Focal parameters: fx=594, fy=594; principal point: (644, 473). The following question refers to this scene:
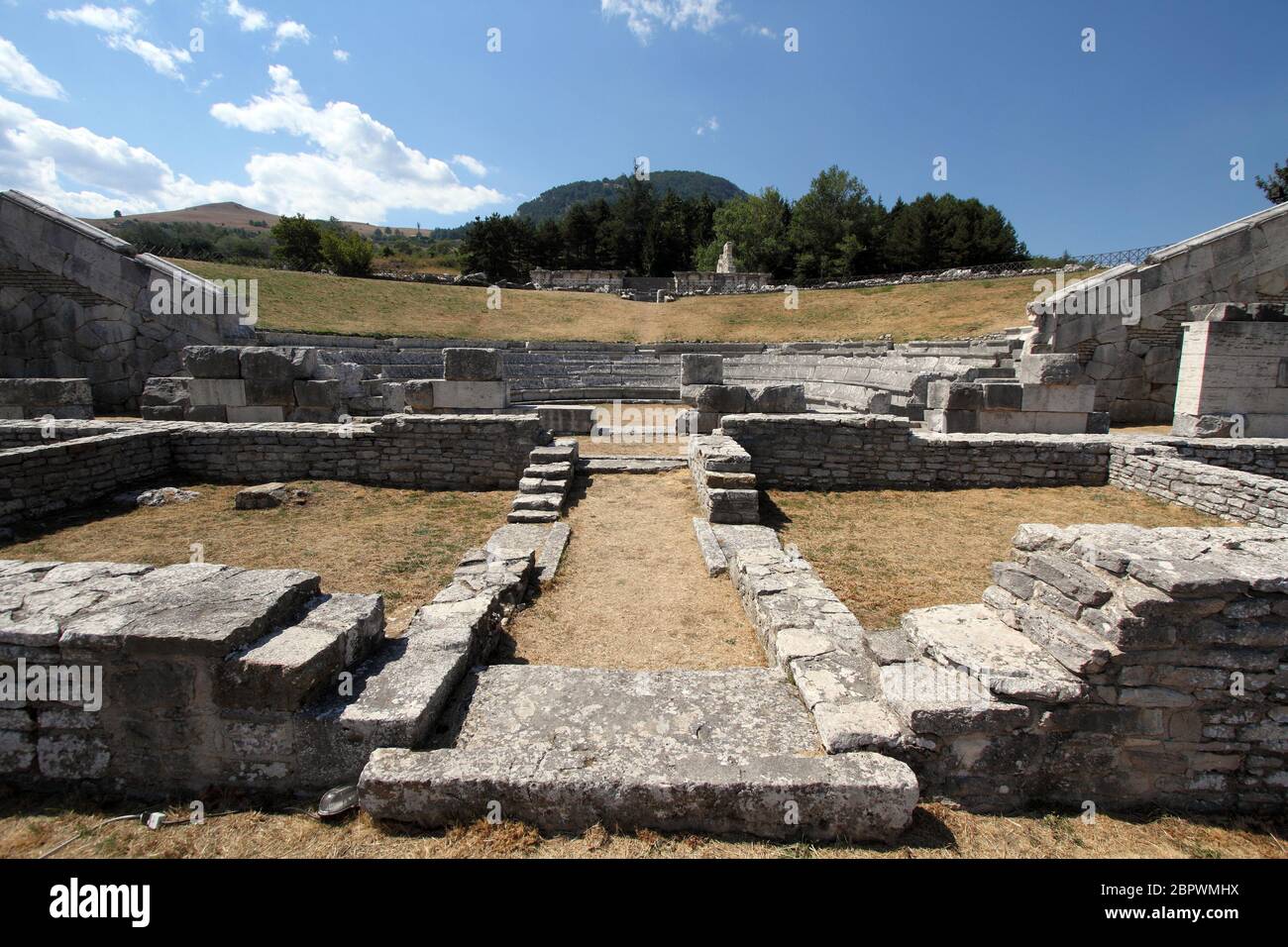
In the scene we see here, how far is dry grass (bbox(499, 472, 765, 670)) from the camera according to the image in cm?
450

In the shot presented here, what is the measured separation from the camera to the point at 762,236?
1987 inches

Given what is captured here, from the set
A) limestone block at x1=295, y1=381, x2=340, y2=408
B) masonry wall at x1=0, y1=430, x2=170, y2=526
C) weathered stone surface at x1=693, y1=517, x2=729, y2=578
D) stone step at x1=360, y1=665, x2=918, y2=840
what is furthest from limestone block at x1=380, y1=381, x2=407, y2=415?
stone step at x1=360, y1=665, x2=918, y2=840

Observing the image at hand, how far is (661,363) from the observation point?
2216 cm

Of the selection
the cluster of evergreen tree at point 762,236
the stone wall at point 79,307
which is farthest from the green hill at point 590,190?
the stone wall at point 79,307

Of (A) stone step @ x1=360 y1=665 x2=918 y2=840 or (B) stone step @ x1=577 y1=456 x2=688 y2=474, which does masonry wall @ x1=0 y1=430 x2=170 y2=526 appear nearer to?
(B) stone step @ x1=577 y1=456 x2=688 y2=474

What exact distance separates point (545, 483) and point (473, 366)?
4053 mm

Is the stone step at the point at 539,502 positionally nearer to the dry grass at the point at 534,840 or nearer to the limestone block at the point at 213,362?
the dry grass at the point at 534,840

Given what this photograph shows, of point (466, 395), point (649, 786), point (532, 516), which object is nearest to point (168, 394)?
point (466, 395)

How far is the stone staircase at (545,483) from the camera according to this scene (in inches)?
299

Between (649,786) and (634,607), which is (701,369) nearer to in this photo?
(634,607)

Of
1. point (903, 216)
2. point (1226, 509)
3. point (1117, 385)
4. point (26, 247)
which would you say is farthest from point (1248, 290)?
point (903, 216)

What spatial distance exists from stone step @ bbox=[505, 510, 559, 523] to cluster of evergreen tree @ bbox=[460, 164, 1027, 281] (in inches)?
1686

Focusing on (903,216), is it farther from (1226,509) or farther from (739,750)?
(739,750)

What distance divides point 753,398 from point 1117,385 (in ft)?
31.5
